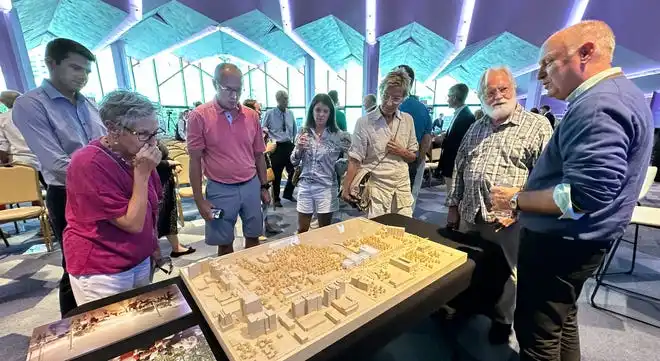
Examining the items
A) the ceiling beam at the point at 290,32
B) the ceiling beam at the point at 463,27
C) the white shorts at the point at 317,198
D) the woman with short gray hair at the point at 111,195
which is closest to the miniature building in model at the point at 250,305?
the woman with short gray hair at the point at 111,195

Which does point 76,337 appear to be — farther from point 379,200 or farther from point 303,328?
point 379,200

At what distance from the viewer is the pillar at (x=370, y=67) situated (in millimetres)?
8344

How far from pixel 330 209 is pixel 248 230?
0.69 metres

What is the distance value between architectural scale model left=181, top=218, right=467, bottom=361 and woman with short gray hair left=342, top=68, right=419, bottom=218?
53cm

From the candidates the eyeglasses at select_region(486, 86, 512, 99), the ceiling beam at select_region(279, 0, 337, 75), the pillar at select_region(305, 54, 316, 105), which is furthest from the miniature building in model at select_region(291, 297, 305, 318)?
the pillar at select_region(305, 54, 316, 105)

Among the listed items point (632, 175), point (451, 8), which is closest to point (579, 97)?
point (632, 175)

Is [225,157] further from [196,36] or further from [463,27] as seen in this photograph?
[463,27]

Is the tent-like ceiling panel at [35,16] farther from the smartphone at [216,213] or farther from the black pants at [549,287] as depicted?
the black pants at [549,287]

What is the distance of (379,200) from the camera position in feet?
6.13

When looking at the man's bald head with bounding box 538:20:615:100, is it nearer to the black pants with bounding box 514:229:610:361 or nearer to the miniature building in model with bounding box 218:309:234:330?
the black pants with bounding box 514:229:610:361

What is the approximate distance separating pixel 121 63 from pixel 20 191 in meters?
7.19

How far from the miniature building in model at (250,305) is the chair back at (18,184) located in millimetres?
3256

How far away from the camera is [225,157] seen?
1.74 meters

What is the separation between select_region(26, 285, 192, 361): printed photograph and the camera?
2.12 ft
